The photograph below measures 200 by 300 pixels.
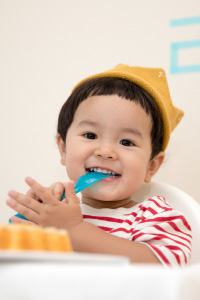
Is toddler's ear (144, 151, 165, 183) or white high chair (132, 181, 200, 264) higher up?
toddler's ear (144, 151, 165, 183)

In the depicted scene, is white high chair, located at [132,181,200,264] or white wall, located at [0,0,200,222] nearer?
white high chair, located at [132,181,200,264]

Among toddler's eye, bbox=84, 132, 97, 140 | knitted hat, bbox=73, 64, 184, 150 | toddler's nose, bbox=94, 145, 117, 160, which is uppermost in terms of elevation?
knitted hat, bbox=73, 64, 184, 150

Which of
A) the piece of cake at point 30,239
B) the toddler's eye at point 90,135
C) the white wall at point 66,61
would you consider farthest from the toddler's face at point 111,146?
the piece of cake at point 30,239

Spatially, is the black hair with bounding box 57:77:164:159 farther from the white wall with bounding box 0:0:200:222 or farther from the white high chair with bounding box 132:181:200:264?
the white wall with bounding box 0:0:200:222

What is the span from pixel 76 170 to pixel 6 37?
0.77m

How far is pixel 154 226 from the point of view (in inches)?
26.7

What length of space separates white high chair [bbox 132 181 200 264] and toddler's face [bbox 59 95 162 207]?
9cm

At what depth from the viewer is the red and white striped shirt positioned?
2.04 ft

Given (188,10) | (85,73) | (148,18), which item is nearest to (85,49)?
(85,73)

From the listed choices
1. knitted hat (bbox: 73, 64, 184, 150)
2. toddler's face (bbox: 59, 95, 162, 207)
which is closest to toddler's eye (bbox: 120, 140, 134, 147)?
toddler's face (bbox: 59, 95, 162, 207)

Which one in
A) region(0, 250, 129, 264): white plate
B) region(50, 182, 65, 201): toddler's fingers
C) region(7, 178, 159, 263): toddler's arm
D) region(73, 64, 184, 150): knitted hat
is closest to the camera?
region(0, 250, 129, 264): white plate

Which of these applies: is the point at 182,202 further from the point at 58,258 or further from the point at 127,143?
the point at 58,258

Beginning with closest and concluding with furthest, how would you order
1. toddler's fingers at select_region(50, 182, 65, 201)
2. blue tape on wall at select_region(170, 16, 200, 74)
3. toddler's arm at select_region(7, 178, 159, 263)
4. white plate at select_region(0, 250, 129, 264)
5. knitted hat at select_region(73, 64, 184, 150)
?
white plate at select_region(0, 250, 129, 264), toddler's arm at select_region(7, 178, 159, 263), toddler's fingers at select_region(50, 182, 65, 201), knitted hat at select_region(73, 64, 184, 150), blue tape on wall at select_region(170, 16, 200, 74)

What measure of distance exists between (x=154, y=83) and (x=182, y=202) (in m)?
0.28
